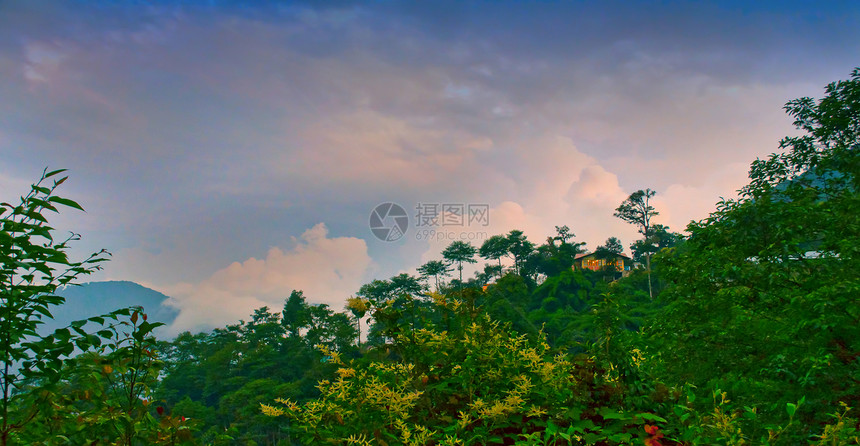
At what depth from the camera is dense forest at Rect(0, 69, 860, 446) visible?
5.51 ft

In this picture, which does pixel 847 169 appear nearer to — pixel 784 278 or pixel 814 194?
pixel 814 194

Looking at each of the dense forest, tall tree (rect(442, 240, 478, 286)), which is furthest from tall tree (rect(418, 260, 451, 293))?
the dense forest

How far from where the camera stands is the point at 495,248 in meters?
54.9

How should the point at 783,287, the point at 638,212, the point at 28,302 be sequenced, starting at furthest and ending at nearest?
1. the point at 638,212
2. the point at 783,287
3. the point at 28,302

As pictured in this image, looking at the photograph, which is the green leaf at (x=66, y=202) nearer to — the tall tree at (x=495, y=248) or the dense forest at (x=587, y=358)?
the dense forest at (x=587, y=358)

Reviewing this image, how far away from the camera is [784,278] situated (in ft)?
19.3

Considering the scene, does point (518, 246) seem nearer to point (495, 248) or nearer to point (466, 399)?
point (495, 248)

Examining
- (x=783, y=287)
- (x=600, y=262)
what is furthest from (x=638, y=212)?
(x=783, y=287)

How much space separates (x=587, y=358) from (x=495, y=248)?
174 feet

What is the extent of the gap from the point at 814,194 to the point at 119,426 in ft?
28.8

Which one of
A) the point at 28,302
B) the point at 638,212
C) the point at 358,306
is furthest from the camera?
Answer: the point at 638,212

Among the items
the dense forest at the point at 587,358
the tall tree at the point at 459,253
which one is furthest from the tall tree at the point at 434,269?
the dense forest at the point at 587,358

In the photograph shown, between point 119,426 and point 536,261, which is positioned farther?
point 536,261

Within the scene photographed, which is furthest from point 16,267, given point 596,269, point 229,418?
point 596,269
